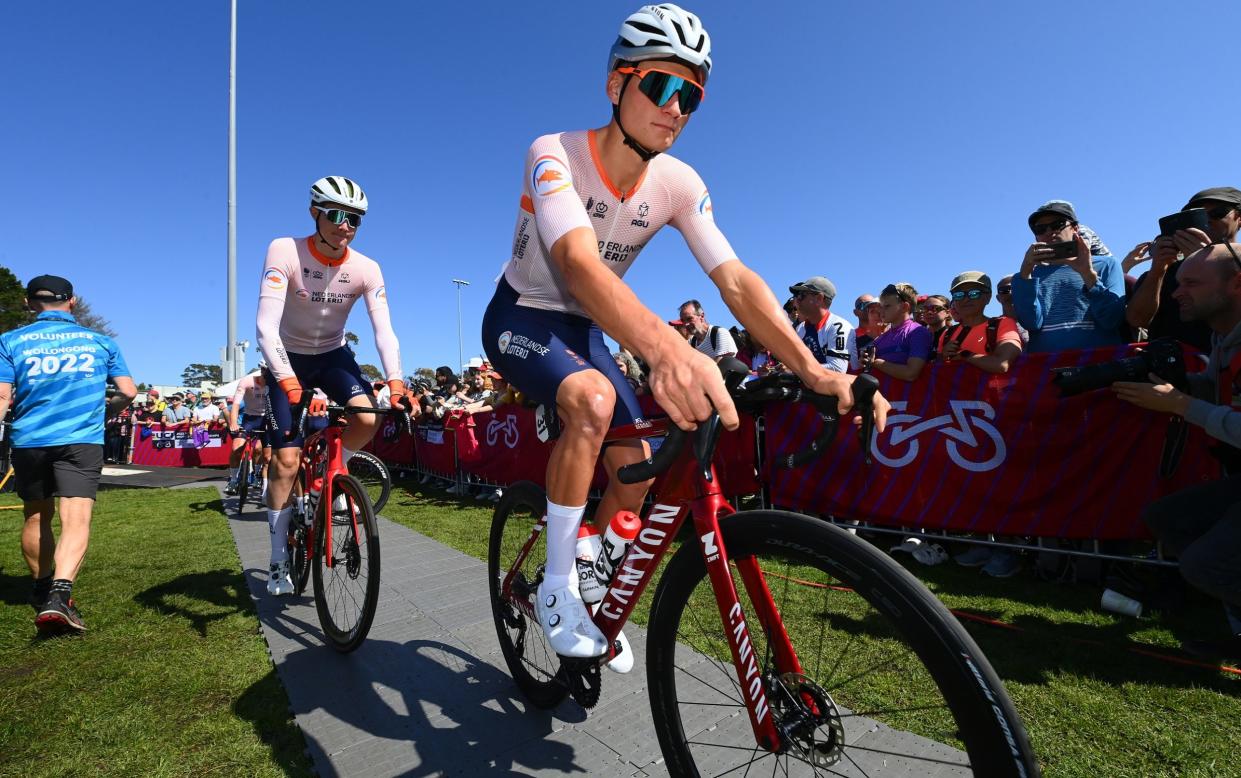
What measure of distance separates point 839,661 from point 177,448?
93.5 feet

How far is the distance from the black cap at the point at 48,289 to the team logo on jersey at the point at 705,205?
203 inches

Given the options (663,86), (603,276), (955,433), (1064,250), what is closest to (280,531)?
(603,276)

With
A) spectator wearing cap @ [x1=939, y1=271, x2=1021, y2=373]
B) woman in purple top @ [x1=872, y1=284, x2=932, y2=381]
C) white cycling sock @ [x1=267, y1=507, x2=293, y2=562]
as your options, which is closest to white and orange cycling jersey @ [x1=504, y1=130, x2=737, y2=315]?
white cycling sock @ [x1=267, y1=507, x2=293, y2=562]

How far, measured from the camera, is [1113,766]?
2.20 metres

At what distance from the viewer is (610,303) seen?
5.60 feet

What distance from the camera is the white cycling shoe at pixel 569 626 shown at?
2031 millimetres

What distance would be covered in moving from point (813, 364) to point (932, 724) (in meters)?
1.48

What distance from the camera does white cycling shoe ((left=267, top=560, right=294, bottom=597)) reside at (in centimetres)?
453

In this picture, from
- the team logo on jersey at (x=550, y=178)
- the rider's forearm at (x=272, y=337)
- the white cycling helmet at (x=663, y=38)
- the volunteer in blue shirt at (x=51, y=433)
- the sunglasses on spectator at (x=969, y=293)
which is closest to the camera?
the team logo on jersey at (x=550, y=178)

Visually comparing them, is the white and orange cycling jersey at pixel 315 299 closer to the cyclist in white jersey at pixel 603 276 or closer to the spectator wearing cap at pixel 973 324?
the cyclist in white jersey at pixel 603 276

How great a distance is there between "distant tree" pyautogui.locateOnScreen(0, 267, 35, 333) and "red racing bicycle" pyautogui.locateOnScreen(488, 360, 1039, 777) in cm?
6169

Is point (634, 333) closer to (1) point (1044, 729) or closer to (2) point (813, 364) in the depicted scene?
(2) point (813, 364)

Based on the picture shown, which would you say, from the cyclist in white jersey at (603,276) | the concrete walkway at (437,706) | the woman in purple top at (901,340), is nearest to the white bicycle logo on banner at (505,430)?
the concrete walkway at (437,706)

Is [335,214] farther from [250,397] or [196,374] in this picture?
[196,374]
